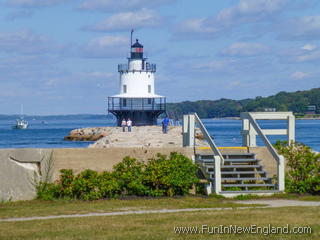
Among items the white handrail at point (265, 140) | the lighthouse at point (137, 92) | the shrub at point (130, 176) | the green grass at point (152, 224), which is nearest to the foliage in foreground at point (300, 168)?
the white handrail at point (265, 140)

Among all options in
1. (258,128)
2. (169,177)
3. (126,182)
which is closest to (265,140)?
(258,128)

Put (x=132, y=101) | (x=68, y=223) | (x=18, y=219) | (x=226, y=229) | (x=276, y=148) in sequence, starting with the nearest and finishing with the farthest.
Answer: (x=226, y=229) → (x=68, y=223) → (x=18, y=219) → (x=276, y=148) → (x=132, y=101)

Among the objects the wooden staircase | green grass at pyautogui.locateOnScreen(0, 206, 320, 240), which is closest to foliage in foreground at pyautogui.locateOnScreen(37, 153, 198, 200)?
the wooden staircase

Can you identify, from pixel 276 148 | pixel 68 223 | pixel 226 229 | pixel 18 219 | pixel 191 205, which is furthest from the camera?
pixel 276 148

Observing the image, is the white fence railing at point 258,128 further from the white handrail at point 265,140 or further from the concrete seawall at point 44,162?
the concrete seawall at point 44,162

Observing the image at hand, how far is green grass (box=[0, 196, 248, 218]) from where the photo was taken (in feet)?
45.2

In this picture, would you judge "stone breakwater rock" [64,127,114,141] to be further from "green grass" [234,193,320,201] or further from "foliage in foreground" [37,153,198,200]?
"green grass" [234,193,320,201]

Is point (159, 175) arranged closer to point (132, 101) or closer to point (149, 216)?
point (149, 216)

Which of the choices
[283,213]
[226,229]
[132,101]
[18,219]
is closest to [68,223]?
[18,219]

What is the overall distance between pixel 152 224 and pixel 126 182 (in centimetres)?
426

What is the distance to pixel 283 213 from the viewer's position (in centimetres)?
1302

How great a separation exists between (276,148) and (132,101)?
209 feet

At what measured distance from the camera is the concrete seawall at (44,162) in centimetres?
1590

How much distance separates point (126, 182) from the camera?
16.1m
